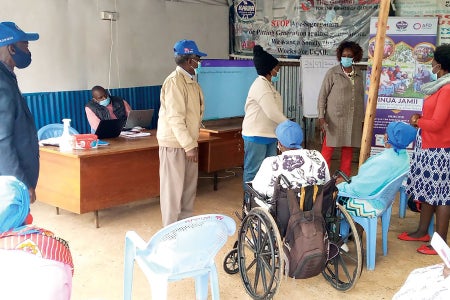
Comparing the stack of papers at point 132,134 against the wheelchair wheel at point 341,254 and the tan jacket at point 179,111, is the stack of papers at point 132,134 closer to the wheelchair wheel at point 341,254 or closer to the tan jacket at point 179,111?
the tan jacket at point 179,111

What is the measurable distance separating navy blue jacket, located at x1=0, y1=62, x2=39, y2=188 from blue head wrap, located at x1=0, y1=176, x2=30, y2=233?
1032mm

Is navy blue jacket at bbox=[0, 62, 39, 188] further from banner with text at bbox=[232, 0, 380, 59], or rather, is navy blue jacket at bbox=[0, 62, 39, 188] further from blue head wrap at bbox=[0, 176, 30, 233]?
banner with text at bbox=[232, 0, 380, 59]

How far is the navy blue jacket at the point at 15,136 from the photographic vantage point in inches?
97.1

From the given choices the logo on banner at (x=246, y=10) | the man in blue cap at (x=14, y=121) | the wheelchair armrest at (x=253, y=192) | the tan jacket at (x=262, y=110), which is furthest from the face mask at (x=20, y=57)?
the logo on banner at (x=246, y=10)

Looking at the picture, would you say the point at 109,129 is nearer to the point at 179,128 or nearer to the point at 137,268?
the point at 179,128

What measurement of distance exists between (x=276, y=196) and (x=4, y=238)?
1483mm

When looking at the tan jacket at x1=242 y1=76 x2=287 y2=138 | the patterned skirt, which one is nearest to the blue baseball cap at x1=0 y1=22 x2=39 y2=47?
the tan jacket at x1=242 y1=76 x2=287 y2=138

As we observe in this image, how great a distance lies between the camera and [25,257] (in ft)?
4.80

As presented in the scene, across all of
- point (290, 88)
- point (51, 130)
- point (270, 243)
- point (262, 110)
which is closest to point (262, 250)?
point (270, 243)

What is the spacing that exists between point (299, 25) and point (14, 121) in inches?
206

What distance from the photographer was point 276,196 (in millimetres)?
2623

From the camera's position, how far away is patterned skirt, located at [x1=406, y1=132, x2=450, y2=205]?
11.2 ft

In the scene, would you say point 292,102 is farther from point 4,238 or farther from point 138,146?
point 4,238

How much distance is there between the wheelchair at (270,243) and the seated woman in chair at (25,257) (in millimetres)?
1285
